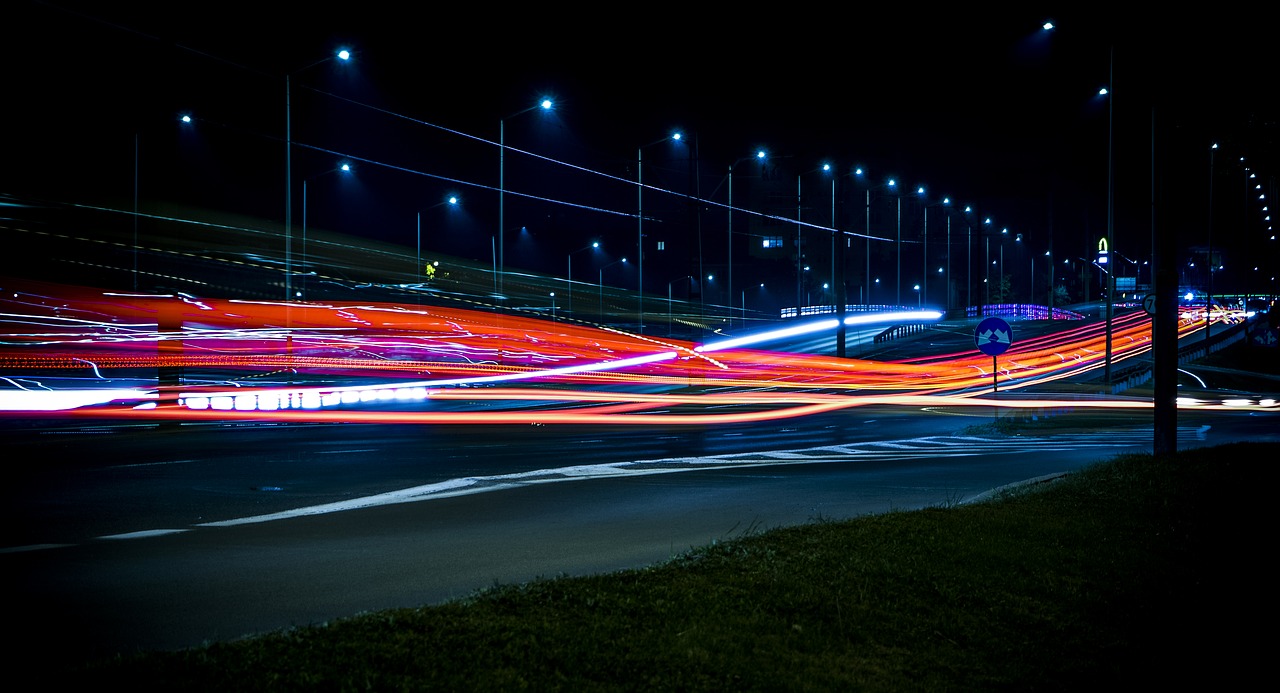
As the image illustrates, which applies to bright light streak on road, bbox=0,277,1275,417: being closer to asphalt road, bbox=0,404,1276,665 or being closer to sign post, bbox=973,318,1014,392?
sign post, bbox=973,318,1014,392

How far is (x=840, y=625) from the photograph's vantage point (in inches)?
Result: 251

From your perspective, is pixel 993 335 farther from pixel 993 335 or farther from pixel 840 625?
pixel 840 625

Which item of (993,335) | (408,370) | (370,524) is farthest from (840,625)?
(408,370)

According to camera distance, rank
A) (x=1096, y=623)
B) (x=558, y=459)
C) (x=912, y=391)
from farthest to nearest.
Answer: (x=912, y=391) < (x=558, y=459) < (x=1096, y=623)

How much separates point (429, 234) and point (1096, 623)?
7414 centimetres

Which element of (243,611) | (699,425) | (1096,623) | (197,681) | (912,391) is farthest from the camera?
(912,391)

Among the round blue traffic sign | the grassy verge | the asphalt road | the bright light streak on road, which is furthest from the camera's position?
the round blue traffic sign

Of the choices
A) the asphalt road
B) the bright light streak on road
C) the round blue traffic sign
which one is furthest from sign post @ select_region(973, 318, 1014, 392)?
the asphalt road

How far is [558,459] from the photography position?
17531 millimetres

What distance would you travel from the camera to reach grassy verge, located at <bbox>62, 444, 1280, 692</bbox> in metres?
5.23

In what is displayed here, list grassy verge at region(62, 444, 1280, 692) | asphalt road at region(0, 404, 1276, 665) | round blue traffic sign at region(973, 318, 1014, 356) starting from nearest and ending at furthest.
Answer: grassy verge at region(62, 444, 1280, 692)
asphalt road at region(0, 404, 1276, 665)
round blue traffic sign at region(973, 318, 1014, 356)

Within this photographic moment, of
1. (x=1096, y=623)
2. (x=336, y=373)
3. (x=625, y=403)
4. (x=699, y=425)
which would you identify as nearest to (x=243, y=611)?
(x=1096, y=623)

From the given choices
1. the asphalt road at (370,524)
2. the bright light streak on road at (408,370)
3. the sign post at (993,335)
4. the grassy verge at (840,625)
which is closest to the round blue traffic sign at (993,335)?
the sign post at (993,335)

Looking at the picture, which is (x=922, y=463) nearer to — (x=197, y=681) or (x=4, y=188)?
(x=197, y=681)
